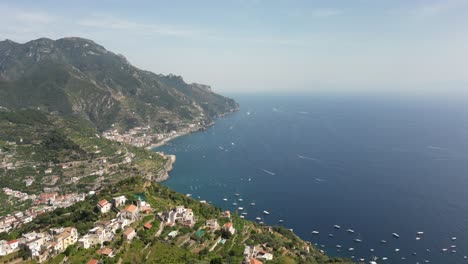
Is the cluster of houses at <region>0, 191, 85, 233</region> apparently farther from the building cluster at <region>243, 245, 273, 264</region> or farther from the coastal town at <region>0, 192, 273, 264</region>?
the building cluster at <region>243, 245, 273, 264</region>

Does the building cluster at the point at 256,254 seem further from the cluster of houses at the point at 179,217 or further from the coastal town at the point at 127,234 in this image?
the cluster of houses at the point at 179,217

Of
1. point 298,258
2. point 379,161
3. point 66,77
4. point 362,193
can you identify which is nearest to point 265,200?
point 362,193

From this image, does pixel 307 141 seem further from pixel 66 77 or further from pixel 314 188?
pixel 66 77

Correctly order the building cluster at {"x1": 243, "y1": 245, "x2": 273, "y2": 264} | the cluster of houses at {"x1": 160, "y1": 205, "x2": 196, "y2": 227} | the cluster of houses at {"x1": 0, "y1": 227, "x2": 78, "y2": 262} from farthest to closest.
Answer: the cluster of houses at {"x1": 160, "y1": 205, "x2": 196, "y2": 227} → the building cluster at {"x1": 243, "y1": 245, "x2": 273, "y2": 264} → the cluster of houses at {"x1": 0, "y1": 227, "x2": 78, "y2": 262}

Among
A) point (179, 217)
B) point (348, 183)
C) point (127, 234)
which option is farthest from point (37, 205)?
point (348, 183)

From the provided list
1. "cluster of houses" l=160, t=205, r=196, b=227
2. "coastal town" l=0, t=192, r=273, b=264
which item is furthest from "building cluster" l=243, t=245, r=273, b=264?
"cluster of houses" l=160, t=205, r=196, b=227

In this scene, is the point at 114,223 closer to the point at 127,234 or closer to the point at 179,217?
the point at 127,234
